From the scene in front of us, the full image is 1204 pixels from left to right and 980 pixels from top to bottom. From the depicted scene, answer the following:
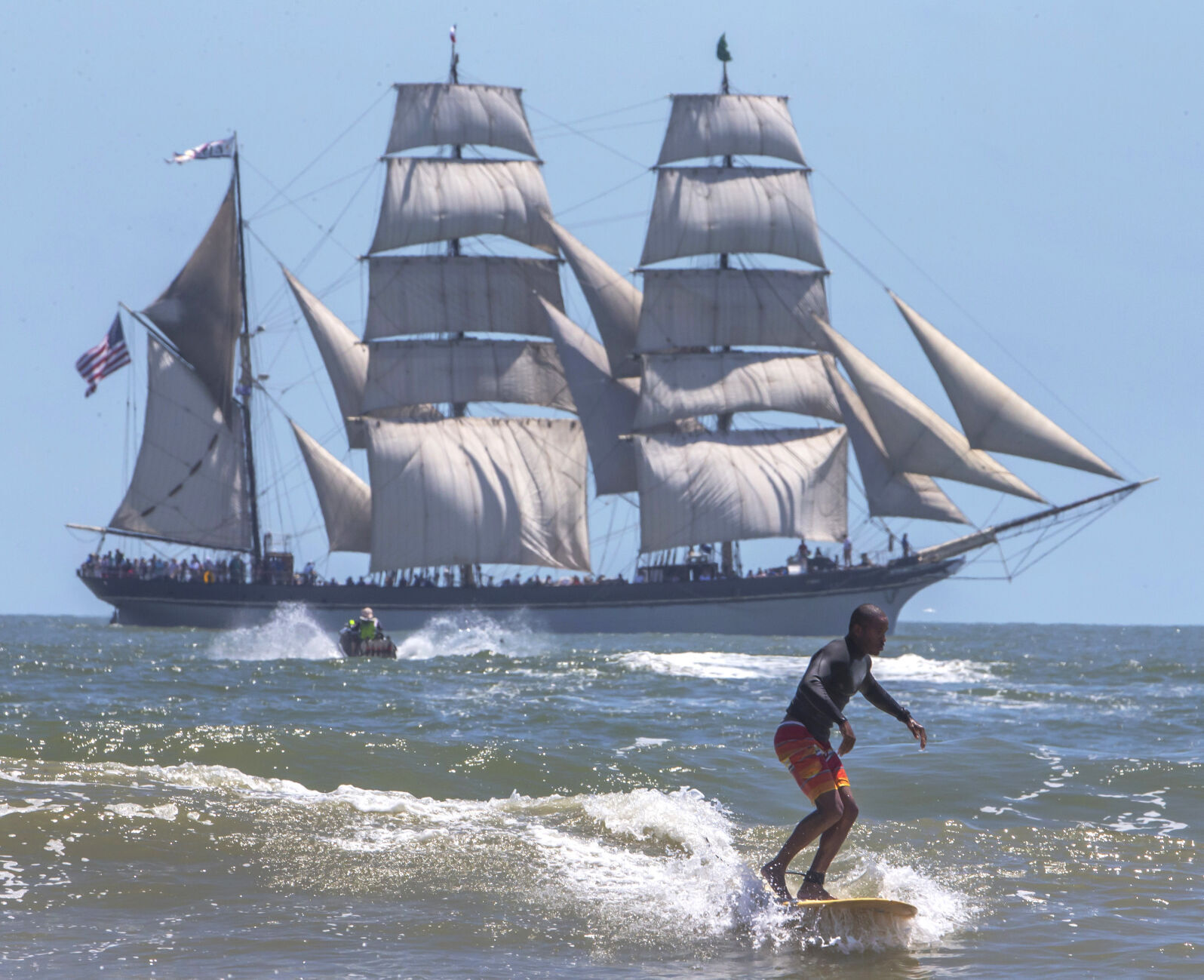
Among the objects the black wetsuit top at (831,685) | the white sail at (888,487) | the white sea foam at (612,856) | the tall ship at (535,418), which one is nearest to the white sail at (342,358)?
the tall ship at (535,418)

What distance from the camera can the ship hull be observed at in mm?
70625

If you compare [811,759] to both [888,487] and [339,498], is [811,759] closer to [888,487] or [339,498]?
[888,487]

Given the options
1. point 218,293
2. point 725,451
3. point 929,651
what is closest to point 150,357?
point 218,293

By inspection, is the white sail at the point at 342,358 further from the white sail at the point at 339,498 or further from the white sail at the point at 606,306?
the white sail at the point at 606,306

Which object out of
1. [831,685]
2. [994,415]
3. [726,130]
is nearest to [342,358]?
[726,130]

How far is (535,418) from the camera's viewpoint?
74.9m

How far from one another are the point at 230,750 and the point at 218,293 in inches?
2282

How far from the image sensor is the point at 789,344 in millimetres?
75875

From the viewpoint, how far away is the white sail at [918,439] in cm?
6034

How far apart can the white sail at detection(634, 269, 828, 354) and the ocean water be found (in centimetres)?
5260

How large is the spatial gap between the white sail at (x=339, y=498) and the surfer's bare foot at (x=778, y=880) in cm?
6361

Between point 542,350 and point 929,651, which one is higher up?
point 542,350

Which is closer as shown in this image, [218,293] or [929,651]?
[929,651]

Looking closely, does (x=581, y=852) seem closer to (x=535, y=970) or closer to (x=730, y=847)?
(x=730, y=847)
